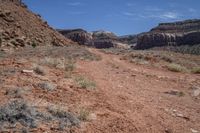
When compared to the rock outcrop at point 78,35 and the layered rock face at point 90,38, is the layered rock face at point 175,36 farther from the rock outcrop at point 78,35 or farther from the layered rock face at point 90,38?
the rock outcrop at point 78,35

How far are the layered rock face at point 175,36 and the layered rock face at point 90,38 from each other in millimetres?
11932

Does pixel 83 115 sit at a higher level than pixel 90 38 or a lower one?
lower

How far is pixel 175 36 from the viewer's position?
322ft

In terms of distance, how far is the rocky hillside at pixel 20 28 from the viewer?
2916cm

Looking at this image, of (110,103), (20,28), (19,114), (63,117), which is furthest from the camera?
(20,28)

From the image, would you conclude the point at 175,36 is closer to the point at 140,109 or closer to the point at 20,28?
the point at 20,28

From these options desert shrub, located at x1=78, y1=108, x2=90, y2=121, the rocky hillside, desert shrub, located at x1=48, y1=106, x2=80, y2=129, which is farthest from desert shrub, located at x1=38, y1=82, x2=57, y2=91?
the rocky hillside

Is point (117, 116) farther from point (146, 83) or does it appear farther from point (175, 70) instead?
point (175, 70)

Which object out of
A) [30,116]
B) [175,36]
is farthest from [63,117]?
[175,36]

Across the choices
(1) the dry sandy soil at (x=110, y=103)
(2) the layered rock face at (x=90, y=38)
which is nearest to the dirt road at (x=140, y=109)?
(1) the dry sandy soil at (x=110, y=103)

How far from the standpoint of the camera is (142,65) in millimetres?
21922

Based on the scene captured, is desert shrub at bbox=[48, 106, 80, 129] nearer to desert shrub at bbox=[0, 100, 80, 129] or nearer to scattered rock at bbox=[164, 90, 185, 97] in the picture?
desert shrub at bbox=[0, 100, 80, 129]

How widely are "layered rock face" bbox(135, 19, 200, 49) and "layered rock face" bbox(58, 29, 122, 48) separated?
11.9 meters

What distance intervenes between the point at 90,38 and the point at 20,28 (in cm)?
8703
